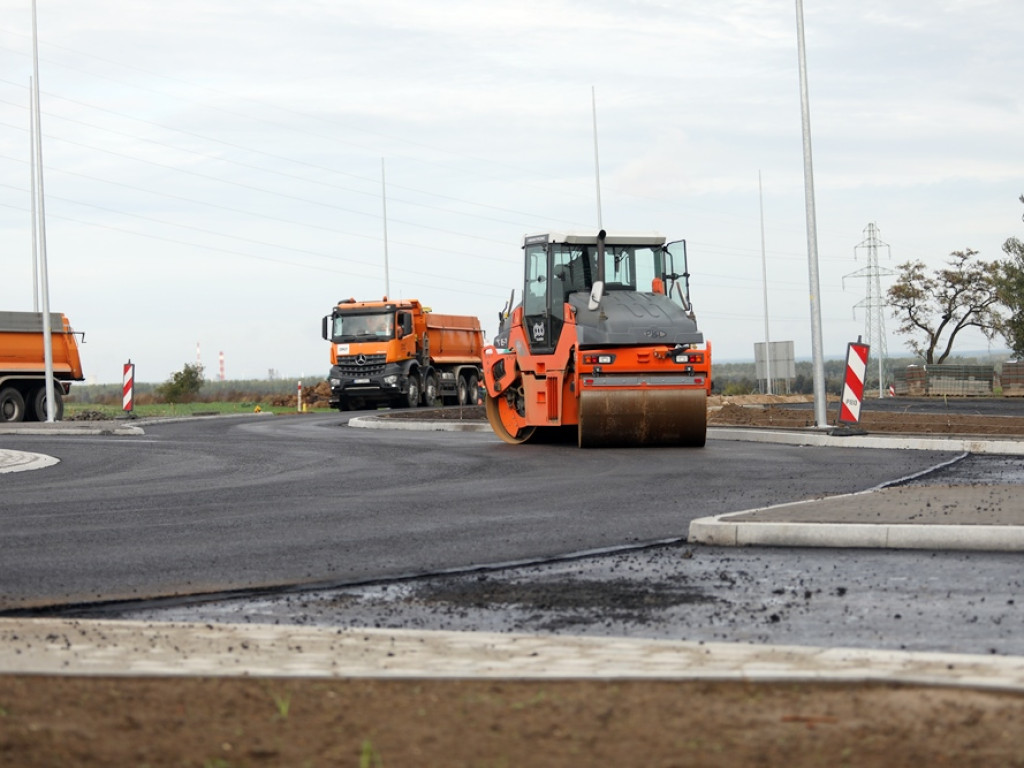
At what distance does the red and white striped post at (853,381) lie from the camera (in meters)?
22.0

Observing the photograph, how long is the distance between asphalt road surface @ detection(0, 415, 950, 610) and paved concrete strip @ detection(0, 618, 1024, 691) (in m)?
1.89

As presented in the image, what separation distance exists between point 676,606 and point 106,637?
9.20ft

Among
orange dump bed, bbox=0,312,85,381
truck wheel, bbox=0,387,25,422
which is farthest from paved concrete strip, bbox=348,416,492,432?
truck wheel, bbox=0,387,25,422

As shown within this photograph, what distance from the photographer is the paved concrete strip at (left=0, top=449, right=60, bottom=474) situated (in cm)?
1948

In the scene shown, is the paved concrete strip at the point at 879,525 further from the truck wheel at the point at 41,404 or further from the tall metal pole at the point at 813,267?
the truck wheel at the point at 41,404

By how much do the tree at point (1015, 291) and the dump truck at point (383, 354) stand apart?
2594 centimetres

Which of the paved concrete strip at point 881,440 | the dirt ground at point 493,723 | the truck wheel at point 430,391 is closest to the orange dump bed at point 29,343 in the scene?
the truck wheel at point 430,391

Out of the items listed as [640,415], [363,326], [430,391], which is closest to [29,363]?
[363,326]

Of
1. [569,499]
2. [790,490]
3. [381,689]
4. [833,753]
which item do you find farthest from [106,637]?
[790,490]

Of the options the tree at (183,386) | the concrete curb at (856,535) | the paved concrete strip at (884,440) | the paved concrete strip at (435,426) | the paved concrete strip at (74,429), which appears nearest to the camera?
the concrete curb at (856,535)

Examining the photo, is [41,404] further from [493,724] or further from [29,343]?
[493,724]

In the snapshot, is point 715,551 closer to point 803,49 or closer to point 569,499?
point 569,499

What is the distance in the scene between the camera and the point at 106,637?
6.43 metres

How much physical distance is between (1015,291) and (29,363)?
39575mm
